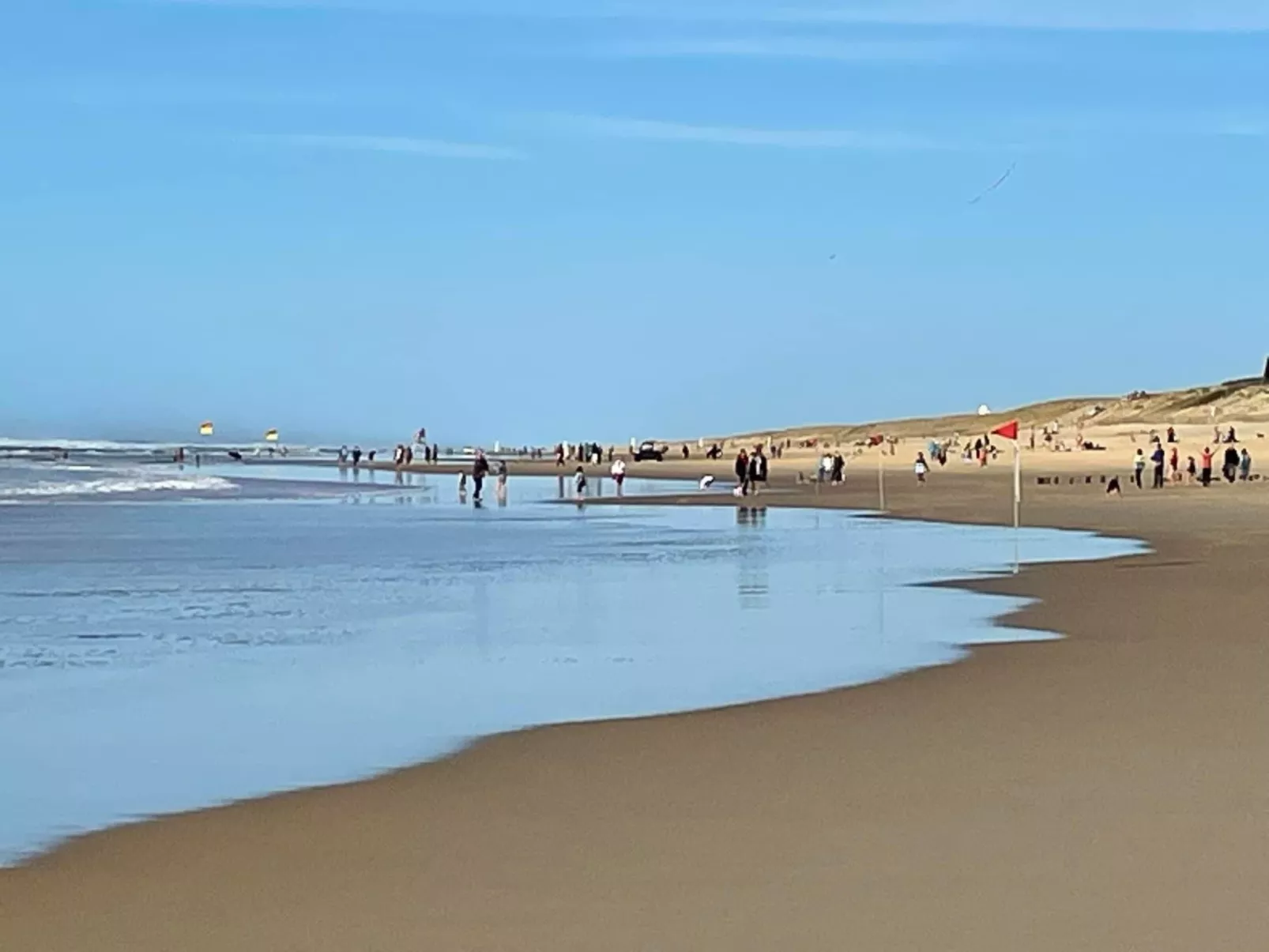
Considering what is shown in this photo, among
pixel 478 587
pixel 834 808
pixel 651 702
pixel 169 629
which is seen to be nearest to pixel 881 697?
pixel 651 702

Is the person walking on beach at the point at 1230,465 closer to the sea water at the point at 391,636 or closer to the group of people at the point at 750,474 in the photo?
the group of people at the point at 750,474

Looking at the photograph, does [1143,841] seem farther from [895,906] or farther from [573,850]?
[573,850]

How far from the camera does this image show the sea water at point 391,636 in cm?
921

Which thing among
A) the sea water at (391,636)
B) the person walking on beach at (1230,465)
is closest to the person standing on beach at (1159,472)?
the person walking on beach at (1230,465)

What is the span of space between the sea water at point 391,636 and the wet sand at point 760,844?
2.34 feet

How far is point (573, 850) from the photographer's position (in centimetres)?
682

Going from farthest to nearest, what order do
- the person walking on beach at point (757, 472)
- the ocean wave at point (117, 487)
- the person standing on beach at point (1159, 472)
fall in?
1. the ocean wave at point (117, 487)
2. the person walking on beach at point (757, 472)
3. the person standing on beach at point (1159, 472)

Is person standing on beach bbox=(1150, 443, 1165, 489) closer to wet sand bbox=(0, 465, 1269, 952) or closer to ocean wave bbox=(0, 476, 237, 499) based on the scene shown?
ocean wave bbox=(0, 476, 237, 499)

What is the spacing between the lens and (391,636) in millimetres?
14945

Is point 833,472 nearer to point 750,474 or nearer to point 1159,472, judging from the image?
point 750,474

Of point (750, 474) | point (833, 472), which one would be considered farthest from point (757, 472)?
point (833, 472)

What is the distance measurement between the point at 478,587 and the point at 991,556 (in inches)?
326

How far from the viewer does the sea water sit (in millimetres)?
9211

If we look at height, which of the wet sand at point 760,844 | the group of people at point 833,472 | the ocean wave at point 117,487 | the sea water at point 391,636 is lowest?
the sea water at point 391,636
